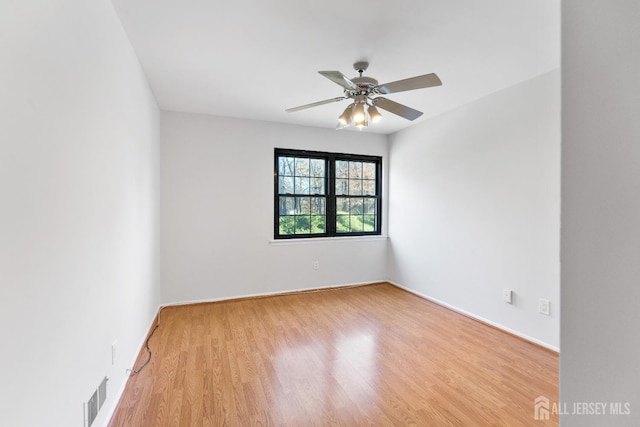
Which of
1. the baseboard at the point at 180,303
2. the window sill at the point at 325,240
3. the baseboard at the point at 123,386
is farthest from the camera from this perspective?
the window sill at the point at 325,240

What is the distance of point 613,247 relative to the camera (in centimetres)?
60

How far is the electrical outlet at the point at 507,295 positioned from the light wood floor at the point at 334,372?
A: 34 centimetres

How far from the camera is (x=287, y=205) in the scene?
430cm

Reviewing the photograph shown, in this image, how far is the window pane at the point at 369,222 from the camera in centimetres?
485

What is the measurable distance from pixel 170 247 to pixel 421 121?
3795 millimetres

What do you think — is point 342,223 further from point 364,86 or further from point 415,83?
point 415,83

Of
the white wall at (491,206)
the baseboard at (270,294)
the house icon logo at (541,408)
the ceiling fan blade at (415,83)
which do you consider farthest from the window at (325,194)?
the house icon logo at (541,408)

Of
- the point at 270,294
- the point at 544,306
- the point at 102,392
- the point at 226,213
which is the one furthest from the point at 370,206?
the point at 102,392

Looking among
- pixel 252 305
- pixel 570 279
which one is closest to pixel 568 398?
pixel 570 279

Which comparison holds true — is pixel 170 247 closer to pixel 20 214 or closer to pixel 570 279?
pixel 20 214

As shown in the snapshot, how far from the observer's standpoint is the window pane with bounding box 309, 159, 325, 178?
14.6ft

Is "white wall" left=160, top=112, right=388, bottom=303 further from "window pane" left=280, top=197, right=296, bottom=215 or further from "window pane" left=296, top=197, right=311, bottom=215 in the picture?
"window pane" left=296, top=197, right=311, bottom=215

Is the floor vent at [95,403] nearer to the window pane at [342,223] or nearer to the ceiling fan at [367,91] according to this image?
the ceiling fan at [367,91]

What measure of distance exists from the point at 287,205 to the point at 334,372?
254 centimetres
